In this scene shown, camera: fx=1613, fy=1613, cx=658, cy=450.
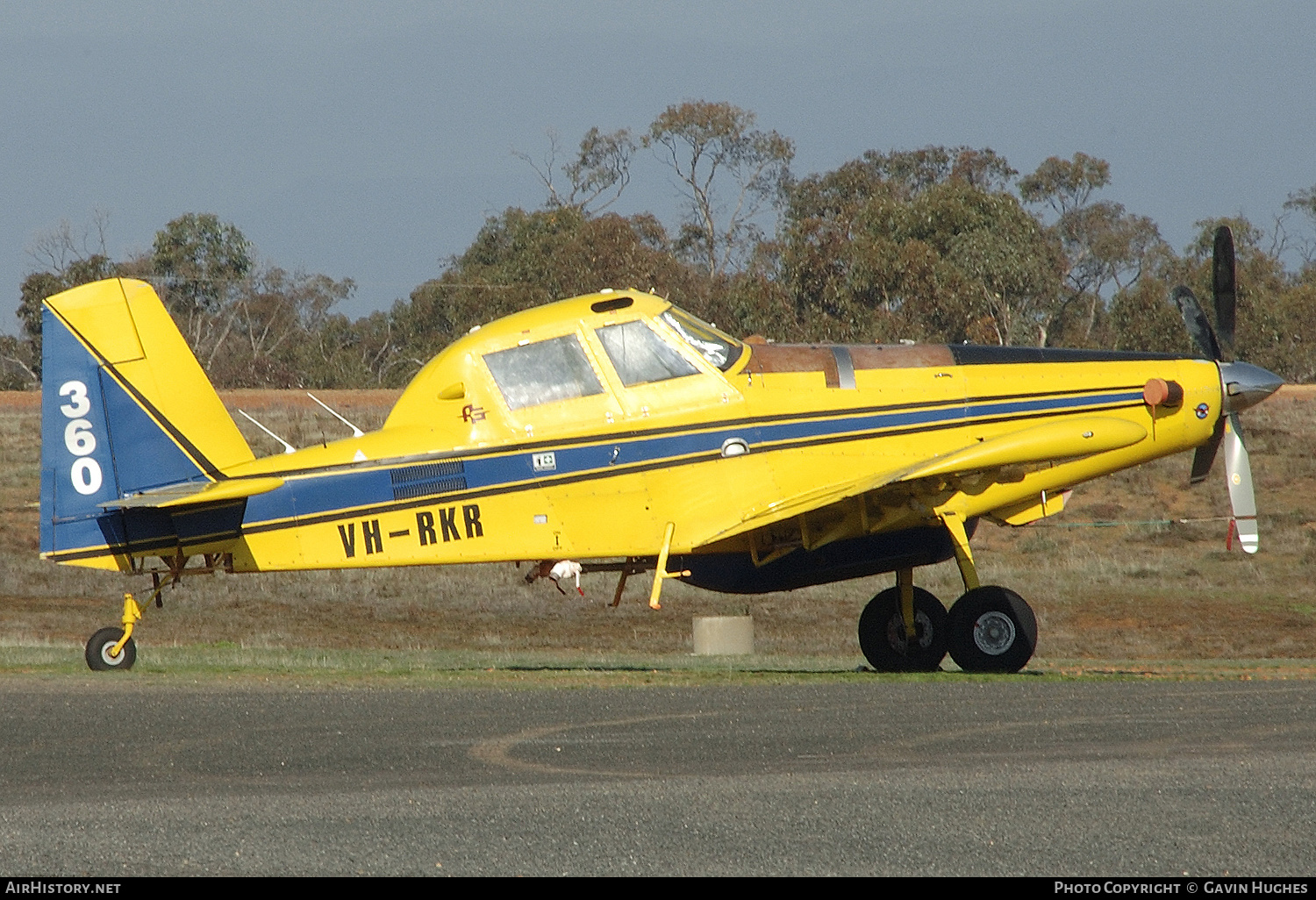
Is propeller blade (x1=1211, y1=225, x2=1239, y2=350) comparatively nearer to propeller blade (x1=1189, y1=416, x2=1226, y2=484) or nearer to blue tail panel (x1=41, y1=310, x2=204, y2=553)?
propeller blade (x1=1189, y1=416, x2=1226, y2=484)

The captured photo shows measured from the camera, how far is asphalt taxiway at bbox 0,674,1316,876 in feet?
20.5

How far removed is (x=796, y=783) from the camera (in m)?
7.82

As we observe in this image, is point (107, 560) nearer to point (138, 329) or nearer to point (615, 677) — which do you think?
point (138, 329)

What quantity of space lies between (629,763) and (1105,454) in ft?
23.8

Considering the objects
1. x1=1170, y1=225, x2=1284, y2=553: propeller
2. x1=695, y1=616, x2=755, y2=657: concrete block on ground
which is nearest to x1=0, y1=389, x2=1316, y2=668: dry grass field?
x1=695, y1=616, x2=755, y2=657: concrete block on ground

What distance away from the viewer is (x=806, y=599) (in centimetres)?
2841

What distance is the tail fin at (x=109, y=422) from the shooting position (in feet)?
47.0

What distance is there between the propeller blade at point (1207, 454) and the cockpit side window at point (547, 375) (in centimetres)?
560

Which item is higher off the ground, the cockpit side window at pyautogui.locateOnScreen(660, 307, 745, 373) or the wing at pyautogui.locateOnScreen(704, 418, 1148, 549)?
the cockpit side window at pyautogui.locateOnScreen(660, 307, 745, 373)

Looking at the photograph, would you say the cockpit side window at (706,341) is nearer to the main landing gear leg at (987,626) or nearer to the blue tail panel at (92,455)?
the main landing gear leg at (987,626)

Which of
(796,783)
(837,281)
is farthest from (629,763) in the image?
(837,281)

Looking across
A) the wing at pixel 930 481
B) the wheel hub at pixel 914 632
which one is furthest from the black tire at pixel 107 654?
the wheel hub at pixel 914 632

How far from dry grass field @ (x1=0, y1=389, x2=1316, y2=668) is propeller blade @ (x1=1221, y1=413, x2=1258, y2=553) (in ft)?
11.8

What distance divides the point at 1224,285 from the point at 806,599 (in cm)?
1389
